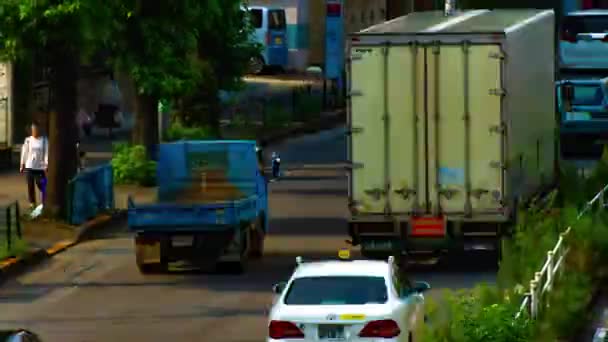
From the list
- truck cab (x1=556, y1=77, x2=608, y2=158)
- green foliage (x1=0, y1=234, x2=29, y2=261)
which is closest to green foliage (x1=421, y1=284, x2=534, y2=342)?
green foliage (x1=0, y1=234, x2=29, y2=261)

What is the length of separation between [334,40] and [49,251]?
97.6 ft

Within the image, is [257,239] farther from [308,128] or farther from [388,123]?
[308,128]

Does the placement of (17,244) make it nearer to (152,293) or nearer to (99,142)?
(152,293)

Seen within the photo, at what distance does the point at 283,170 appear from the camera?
43.5 metres

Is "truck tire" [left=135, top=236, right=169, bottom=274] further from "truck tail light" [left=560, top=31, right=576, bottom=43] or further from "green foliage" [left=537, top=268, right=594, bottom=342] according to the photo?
"truck tail light" [left=560, top=31, right=576, bottom=43]

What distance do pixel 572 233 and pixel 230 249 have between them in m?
6.18

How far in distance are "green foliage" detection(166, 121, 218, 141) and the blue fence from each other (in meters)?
9.63

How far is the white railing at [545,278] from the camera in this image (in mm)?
18453

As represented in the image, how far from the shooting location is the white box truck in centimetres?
2588

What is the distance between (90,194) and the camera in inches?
1315

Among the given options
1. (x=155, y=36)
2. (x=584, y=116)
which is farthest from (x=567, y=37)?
(x=155, y=36)

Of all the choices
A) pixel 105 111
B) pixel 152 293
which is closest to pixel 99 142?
pixel 105 111

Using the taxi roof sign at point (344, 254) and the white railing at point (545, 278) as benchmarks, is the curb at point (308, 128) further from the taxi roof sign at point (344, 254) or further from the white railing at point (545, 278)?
the white railing at point (545, 278)

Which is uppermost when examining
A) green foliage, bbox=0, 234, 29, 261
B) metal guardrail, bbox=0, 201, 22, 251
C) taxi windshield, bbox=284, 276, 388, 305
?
taxi windshield, bbox=284, 276, 388, 305
